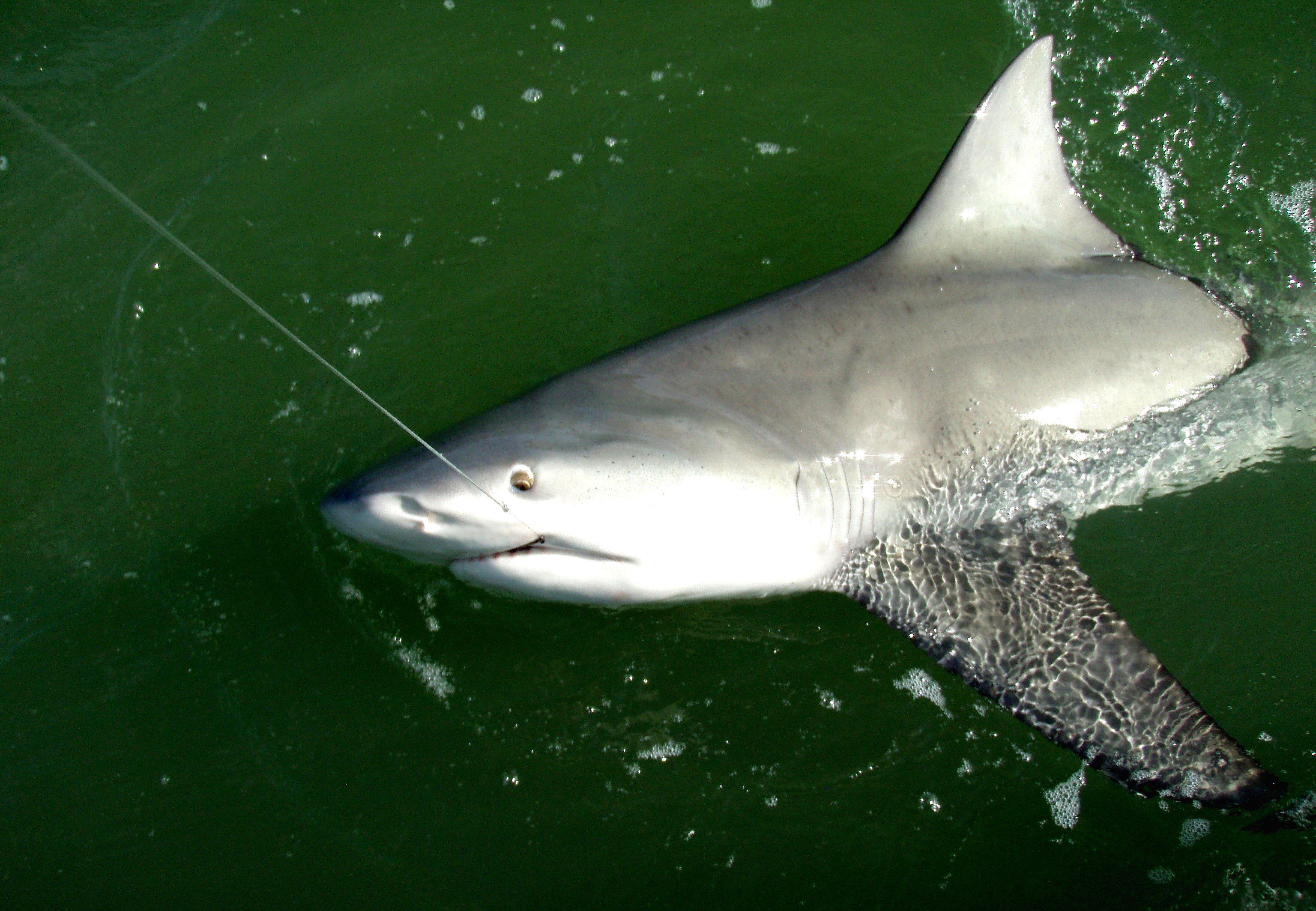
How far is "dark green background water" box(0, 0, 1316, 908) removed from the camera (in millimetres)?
2652

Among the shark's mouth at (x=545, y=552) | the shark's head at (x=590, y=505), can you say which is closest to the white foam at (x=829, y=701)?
the shark's head at (x=590, y=505)

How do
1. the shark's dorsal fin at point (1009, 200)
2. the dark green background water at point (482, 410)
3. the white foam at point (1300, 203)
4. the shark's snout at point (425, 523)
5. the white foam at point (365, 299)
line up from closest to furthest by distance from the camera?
the shark's snout at point (425, 523) → the dark green background water at point (482, 410) → the shark's dorsal fin at point (1009, 200) → the white foam at point (365, 299) → the white foam at point (1300, 203)

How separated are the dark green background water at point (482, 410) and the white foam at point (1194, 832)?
5 centimetres

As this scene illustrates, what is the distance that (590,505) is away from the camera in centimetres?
217

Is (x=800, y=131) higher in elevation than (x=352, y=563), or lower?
higher

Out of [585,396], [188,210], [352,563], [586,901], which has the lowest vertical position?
[586,901]

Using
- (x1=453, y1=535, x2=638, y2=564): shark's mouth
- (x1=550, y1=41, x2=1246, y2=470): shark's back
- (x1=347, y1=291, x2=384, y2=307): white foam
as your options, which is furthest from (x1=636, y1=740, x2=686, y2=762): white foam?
(x1=347, y1=291, x2=384, y2=307): white foam

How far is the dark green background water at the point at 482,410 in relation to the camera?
8.70 ft

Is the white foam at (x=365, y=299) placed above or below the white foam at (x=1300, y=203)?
below

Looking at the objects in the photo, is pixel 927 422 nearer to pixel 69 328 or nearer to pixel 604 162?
pixel 604 162

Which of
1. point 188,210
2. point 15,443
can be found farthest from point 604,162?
point 15,443

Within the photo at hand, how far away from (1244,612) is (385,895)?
2852 mm

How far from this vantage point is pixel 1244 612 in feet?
9.65

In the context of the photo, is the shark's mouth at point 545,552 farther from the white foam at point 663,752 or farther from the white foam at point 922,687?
the white foam at point 922,687
